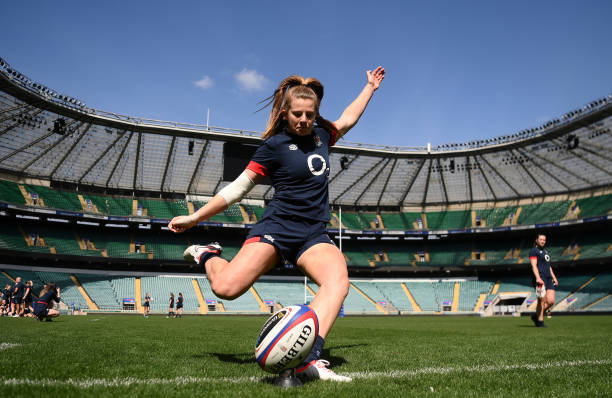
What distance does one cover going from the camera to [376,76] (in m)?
5.19

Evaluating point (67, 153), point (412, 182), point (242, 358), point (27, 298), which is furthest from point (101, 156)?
point (242, 358)

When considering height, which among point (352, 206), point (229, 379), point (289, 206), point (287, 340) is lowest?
point (352, 206)

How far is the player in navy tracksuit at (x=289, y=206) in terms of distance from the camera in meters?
3.73

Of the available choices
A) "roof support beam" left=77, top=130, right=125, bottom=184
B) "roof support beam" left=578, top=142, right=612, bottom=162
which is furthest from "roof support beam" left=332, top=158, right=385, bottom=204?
"roof support beam" left=77, top=130, right=125, bottom=184

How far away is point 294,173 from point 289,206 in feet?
0.98

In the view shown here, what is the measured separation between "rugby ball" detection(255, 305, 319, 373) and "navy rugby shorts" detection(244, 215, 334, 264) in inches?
31.3

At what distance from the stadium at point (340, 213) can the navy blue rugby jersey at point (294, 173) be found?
28.4 metres

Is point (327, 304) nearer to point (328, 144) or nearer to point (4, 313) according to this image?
point (328, 144)

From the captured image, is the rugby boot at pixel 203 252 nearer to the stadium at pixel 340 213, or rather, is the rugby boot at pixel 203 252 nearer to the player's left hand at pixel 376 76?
the player's left hand at pixel 376 76

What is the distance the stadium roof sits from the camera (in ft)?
106

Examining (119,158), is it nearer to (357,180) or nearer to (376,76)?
(357,180)

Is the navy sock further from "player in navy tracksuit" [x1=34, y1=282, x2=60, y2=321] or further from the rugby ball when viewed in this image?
"player in navy tracksuit" [x1=34, y1=282, x2=60, y2=321]

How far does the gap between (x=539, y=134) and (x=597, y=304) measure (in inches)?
547

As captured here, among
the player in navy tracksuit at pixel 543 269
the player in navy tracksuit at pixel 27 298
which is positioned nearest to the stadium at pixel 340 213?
the player in navy tracksuit at pixel 27 298
